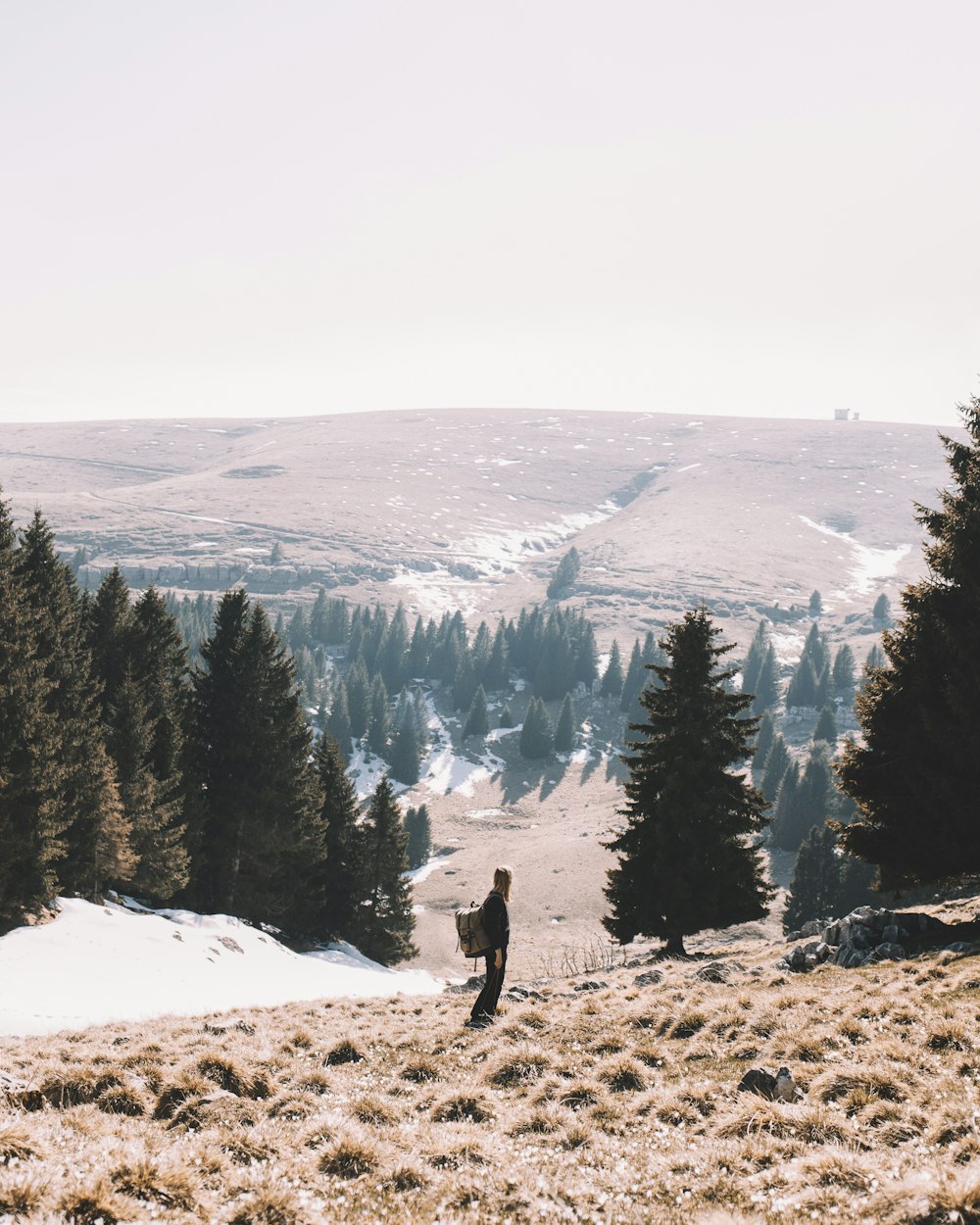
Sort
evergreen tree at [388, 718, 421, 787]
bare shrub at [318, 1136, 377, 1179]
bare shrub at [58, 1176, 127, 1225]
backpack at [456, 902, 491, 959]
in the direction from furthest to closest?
evergreen tree at [388, 718, 421, 787] → backpack at [456, 902, 491, 959] → bare shrub at [318, 1136, 377, 1179] → bare shrub at [58, 1176, 127, 1225]

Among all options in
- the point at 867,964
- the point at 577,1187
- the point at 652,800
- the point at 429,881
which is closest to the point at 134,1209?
the point at 577,1187

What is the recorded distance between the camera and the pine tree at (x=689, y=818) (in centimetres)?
2794

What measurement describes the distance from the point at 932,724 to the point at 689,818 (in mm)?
11471

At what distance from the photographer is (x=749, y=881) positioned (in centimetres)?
2833

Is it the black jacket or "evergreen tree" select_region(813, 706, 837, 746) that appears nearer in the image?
the black jacket

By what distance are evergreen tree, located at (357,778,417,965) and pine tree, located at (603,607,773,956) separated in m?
21.3

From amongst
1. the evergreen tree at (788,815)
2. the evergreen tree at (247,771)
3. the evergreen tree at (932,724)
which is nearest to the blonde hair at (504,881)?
the evergreen tree at (932,724)

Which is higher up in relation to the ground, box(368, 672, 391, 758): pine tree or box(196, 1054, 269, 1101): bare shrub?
box(196, 1054, 269, 1101): bare shrub

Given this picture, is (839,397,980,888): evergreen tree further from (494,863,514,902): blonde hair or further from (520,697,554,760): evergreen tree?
(520,697,554,760): evergreen tree

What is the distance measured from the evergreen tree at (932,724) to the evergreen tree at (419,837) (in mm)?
98312

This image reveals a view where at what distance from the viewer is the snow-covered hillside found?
17.6m

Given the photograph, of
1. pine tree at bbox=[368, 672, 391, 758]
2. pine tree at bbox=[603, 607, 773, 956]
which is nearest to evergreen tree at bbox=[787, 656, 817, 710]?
pine tree at bbox=[368, 672, 391, 758]

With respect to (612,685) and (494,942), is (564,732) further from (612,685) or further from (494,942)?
(494,942)

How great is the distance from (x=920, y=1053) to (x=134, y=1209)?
785cm
